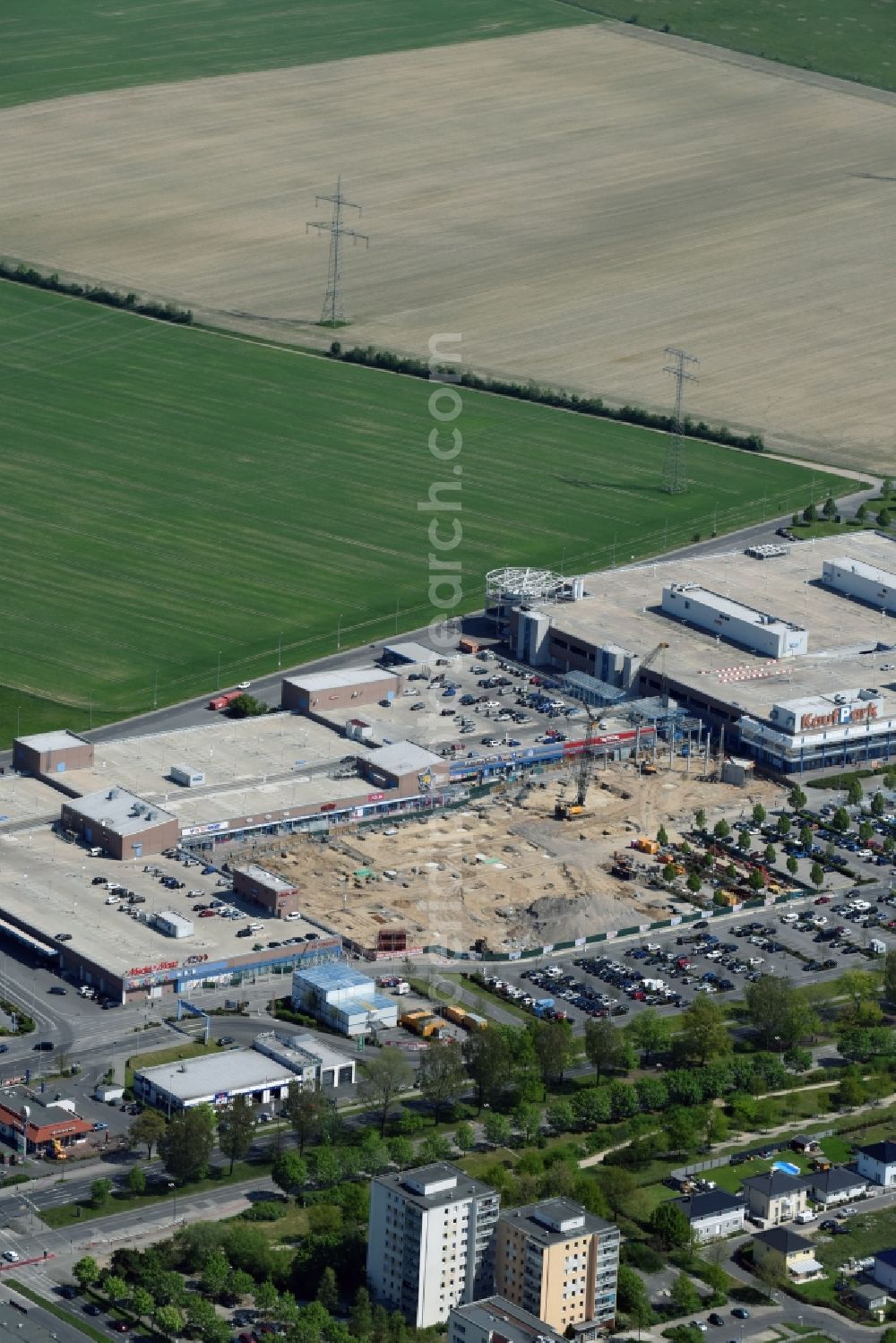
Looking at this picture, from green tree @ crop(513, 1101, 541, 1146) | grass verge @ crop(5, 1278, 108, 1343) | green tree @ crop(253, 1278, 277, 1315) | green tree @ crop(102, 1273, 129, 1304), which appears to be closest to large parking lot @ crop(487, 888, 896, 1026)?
green tree @ crop(513, 1101, 541, 1146)

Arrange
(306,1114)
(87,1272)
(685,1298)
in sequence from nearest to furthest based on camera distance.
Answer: (87,1272)
(685,1298)
(306,1114)

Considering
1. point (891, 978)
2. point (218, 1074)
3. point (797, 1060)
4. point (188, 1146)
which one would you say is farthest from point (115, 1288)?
point (891, 978)

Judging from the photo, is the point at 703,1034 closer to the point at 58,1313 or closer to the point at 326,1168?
the point at 326,1168

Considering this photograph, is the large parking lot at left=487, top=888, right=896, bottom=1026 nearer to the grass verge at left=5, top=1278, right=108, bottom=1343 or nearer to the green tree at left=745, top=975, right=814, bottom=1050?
the green tree at left=745, top=975, right=814, bottom=1050

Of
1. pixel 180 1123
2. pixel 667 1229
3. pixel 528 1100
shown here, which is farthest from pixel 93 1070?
pixel 667 1229

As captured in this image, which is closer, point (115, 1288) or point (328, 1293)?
point (115, 1288)

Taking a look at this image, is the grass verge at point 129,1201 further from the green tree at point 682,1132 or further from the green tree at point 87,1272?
the green tree at point 682,1132
